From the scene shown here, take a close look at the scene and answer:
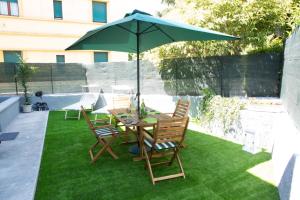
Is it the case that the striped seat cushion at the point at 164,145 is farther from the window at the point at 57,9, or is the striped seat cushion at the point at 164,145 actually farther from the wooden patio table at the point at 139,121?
the window at the point at 57,9

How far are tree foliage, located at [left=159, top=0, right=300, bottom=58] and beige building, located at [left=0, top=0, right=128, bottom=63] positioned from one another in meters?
8.77

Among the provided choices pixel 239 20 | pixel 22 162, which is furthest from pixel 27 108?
pixel 239 20

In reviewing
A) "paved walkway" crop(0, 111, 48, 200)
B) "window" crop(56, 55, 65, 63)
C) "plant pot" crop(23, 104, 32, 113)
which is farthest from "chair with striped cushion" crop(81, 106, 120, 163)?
"window" crop(56, 55, 65, 63)

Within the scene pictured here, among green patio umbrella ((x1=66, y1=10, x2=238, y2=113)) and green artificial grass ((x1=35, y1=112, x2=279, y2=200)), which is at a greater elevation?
green patio umbrella ((x1=66, y1=10, x2=238, y2=113))

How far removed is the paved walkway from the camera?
3.41 meters

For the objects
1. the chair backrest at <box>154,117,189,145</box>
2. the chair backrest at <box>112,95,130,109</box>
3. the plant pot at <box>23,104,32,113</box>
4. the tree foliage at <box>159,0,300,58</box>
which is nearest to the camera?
the chair backrest at <box>154,117,189,145</box>

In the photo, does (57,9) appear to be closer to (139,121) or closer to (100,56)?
(100,56)

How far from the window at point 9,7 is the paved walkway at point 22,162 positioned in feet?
32.2

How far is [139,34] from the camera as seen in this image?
4801 mm

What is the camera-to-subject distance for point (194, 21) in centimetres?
791

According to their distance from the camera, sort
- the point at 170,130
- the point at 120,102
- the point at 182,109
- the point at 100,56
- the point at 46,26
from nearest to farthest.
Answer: the point at 170,130 < the point at 182,109 < the point at 120,102 < the point at 46,26 < the point at 100,56

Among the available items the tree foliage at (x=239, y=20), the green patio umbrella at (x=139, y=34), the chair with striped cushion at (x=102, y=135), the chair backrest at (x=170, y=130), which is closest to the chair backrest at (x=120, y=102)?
the green patio umbrella at (x=139, y=34)

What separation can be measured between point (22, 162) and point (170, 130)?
298 centimetres

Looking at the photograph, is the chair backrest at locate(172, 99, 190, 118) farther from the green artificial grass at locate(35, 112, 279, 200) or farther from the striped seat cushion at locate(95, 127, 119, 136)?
the striped seat cushion at locate(95, 127, 119, 136)
